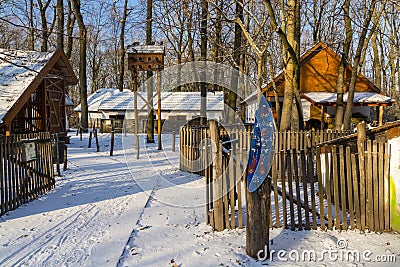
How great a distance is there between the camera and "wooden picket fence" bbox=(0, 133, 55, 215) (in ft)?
21.7

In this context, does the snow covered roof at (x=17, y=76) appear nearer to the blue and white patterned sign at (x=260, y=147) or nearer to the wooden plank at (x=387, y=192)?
the blue and white patterned sign at (x=260, y=147)

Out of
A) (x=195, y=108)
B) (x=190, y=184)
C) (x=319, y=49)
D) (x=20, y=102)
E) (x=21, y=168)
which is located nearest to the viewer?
(x=21, y=168)

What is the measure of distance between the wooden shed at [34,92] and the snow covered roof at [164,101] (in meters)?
14.3

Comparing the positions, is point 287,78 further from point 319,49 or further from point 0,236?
point 319,49

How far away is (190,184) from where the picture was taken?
369 inches

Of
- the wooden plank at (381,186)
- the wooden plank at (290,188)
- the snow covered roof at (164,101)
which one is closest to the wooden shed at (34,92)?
the wooden plank at (290,188)

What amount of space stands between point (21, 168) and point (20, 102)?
8.02 meters

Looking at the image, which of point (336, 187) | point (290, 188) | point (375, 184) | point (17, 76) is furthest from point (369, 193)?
point (17, 76)

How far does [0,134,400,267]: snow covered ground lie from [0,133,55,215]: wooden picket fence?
225mm

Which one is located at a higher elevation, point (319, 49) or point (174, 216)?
point (319, 49)

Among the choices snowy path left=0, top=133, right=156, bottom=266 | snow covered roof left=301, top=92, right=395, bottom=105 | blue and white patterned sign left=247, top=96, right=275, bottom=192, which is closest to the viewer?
blue and white patterned sign left=247, top=96, right=275, bottom=192

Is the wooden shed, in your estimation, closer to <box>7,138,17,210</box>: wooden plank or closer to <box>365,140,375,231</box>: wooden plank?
<box>7,138,17,210</box>: wooden plank

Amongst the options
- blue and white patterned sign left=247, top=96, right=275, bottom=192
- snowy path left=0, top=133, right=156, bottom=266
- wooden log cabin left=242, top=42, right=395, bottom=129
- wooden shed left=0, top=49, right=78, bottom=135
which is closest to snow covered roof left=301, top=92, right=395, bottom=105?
wooden log cabin left=242, top=42, right=395, bottom=129

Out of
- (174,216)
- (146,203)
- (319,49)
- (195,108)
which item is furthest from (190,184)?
(195,108)
